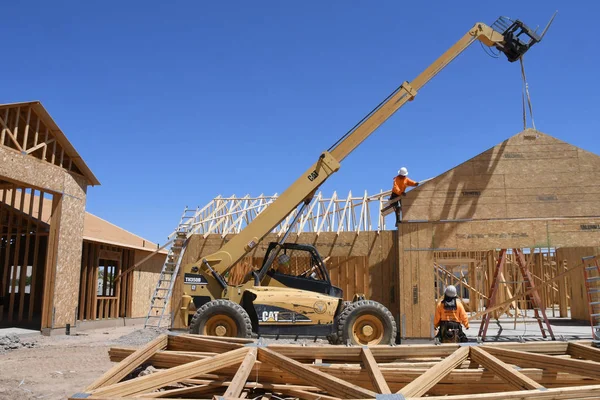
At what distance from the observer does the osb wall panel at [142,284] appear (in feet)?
68.7

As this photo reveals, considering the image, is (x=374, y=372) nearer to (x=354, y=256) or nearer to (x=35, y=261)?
(x=354, y=256)

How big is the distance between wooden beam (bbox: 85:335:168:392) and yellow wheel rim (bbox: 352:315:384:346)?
19.0ft

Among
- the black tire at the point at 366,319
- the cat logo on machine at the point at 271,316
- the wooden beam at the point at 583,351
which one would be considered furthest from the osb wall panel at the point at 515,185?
the wooden beam at the point at 583,351

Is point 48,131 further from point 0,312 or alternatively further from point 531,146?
point 531,146

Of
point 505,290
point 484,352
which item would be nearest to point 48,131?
point 484,352

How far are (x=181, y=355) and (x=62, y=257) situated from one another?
11.9 m

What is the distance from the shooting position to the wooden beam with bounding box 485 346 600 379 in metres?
3.92

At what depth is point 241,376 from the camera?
3707mm

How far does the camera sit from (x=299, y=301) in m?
10.4

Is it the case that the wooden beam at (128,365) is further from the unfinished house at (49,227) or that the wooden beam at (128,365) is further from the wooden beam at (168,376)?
the unfinished house at (49,227)

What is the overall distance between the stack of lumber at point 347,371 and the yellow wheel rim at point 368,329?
5.57 metres

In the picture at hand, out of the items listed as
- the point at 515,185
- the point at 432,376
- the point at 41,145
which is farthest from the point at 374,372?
the point at 41,145

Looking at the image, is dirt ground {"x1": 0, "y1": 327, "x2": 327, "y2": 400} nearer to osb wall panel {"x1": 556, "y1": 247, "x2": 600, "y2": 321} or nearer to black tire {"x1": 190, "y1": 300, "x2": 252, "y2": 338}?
black tire {"x1": 190, "y1": 300, "x2": 252, "y2": 338}

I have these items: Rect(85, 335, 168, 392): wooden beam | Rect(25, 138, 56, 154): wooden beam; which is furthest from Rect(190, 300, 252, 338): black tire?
Rect(25, 138, 56, 154): wooden beam
